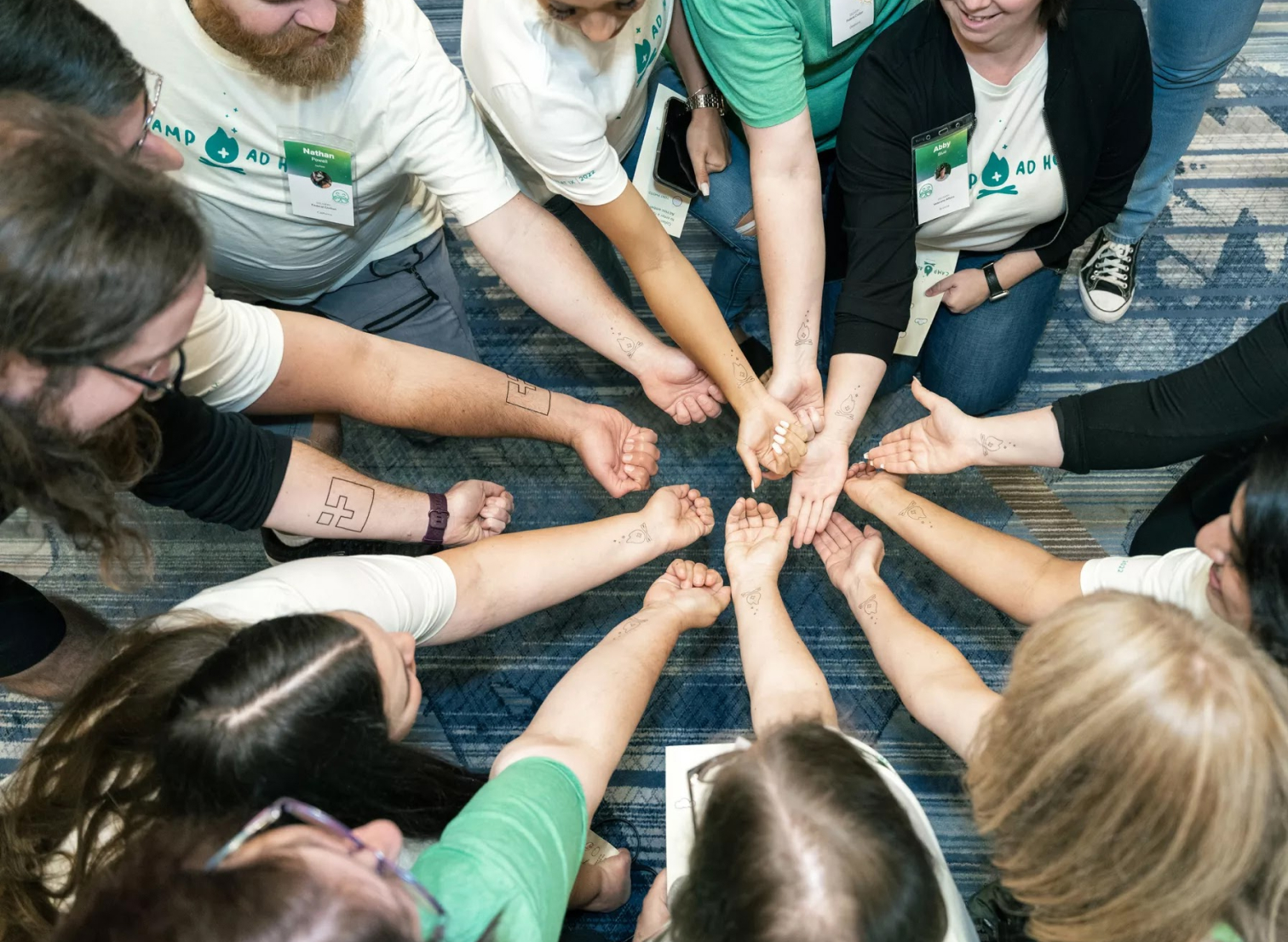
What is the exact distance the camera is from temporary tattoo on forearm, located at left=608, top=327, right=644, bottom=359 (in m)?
1.78

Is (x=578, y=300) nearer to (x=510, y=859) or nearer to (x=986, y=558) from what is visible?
(x=986, y=558)

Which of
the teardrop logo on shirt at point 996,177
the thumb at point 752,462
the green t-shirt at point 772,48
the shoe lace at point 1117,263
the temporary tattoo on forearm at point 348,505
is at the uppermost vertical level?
the green t-shirt at point 772,48

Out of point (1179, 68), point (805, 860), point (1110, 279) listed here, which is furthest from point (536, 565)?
point (1179, 68)

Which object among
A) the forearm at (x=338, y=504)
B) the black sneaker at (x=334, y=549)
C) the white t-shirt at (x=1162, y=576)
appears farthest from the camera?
the black sneaker at (x=334, y=549)

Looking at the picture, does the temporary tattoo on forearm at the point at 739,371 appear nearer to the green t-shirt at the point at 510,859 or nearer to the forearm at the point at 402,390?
the forearm at the point at 402,390

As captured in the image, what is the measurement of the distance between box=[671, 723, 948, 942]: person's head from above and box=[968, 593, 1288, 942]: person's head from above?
0.13 meters

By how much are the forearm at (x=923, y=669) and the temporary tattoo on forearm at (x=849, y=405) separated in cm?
31

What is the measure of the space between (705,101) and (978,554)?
3.36ft

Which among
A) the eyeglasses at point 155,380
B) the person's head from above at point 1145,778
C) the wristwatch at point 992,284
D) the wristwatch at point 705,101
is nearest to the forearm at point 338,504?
the eyeglasses at point 155,380

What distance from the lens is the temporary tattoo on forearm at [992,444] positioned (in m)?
1.59

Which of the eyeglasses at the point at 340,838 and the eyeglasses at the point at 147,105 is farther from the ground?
the eyeglasses at the point at 147,105

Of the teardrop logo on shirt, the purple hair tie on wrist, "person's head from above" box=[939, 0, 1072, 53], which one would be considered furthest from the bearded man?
"person's head from above" box=[939, 0, 1072, 53]

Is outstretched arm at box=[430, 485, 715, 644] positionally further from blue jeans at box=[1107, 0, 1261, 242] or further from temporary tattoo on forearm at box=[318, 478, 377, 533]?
blue jeans at box=[1107, 0, 1261, 242]

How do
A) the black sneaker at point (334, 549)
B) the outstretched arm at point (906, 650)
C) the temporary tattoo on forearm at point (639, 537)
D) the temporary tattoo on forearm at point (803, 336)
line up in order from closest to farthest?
the outstretched arm at point (906, 650), the temporary tattoo on forearm at point (639, 537), the temporary tattoo on forearm at point (803, 336), the black sneaker at point (334, 549)
